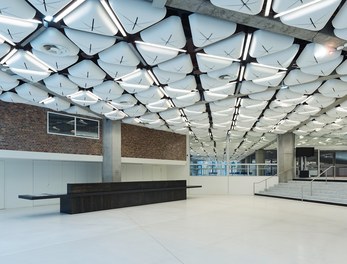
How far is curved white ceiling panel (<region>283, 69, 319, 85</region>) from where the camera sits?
7906mm

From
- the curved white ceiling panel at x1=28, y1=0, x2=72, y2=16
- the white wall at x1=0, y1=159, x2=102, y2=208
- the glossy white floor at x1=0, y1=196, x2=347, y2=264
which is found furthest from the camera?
the white wall at x1=0, y1=159, x2=102, y2=208

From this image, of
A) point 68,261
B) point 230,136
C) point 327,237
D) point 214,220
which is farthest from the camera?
point 230,136

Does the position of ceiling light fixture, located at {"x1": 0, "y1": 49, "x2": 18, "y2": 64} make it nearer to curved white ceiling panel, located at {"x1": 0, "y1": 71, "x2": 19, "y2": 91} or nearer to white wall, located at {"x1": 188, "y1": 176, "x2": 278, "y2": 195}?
curved white ceiling panel, located at {"x1": 0, "y1": 71, "x2": 19, "y2": 91}

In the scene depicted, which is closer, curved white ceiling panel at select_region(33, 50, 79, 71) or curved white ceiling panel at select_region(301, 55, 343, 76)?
curved white ceiling panel at select_region(33, 50, 79, 71)

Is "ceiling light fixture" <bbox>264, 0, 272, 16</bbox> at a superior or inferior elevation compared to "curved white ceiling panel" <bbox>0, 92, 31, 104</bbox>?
superior

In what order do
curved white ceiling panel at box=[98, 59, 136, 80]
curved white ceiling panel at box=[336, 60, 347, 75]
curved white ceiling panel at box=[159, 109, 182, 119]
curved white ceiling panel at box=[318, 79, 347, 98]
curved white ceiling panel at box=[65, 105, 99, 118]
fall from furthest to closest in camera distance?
curved white ceiling panel at box=[159, 109, 182, 119] < curved white ceiling panel at box=[65, 105, 99, 118] < curved white ceiling panel at box=[318, 79, 347, 98] < curved white ceiling panel at box=[98, 59, 136, 80] < curved white ceiling panel at box=[336, 60, 347, 75]

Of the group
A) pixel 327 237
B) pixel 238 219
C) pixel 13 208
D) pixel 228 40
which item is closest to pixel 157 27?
pixel 228 40

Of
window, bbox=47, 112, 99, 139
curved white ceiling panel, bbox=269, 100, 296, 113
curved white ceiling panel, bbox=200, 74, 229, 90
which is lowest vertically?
window, bbox=47, 112, 99, 139

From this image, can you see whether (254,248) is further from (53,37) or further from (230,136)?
(230,136)

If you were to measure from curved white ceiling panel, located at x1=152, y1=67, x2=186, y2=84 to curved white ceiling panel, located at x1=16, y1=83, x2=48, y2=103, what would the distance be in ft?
13.3

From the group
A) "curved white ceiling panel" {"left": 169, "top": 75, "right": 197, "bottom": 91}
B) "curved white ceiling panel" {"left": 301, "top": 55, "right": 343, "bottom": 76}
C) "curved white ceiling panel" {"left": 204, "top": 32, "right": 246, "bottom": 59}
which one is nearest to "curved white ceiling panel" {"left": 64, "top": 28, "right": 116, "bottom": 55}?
"curved white ceiling panel" {"left": 204, "top": 32, "right": 246, "bottom": 59}

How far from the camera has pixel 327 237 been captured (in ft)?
23.2

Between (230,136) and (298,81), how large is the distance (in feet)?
42.6

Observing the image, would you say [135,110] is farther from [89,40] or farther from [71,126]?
[89,40]
